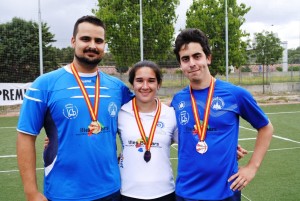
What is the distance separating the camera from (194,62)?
A: 238 cm

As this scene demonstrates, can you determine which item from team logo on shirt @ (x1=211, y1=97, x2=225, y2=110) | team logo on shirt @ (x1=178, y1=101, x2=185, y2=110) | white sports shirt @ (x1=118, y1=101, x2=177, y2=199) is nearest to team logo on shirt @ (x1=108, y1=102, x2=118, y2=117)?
white sports shirt @ (x1=118, y1=101, x2=177, y2=199)

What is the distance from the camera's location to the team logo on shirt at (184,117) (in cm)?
243

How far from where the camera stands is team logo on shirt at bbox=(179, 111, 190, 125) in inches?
95.5

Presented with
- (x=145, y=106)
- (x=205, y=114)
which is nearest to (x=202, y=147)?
(x=205, y=114)

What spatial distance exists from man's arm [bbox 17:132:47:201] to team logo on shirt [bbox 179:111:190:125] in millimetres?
1019

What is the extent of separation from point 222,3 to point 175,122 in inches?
572

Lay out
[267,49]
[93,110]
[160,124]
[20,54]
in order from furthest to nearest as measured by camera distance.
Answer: [267,49], [20,54], [160,124], [93,110]

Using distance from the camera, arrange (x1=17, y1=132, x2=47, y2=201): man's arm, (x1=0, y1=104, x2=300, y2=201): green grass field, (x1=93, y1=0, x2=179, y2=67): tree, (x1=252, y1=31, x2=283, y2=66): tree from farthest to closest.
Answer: (x1=252, y1=31, x2=283, y2=66): tree < (x1=93, y1=0, x2=179, y2=67): tree < (x1=0, y1=104, x2=300, y2=201): green grass field < (x1=17, y1=132, x2=47, y2=201): man's arm

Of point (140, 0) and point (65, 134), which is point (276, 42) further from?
point (65, 134)

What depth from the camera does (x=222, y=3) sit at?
1602 cm

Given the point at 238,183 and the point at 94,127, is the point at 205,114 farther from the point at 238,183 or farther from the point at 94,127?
the point at 94,127

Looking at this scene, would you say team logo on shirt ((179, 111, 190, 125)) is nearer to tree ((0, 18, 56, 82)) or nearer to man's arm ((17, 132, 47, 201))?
man's arm ((17, 132, 47, 201))

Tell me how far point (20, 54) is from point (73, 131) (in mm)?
12942

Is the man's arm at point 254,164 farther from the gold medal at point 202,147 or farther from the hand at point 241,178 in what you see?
the gold medal at point 202,147
